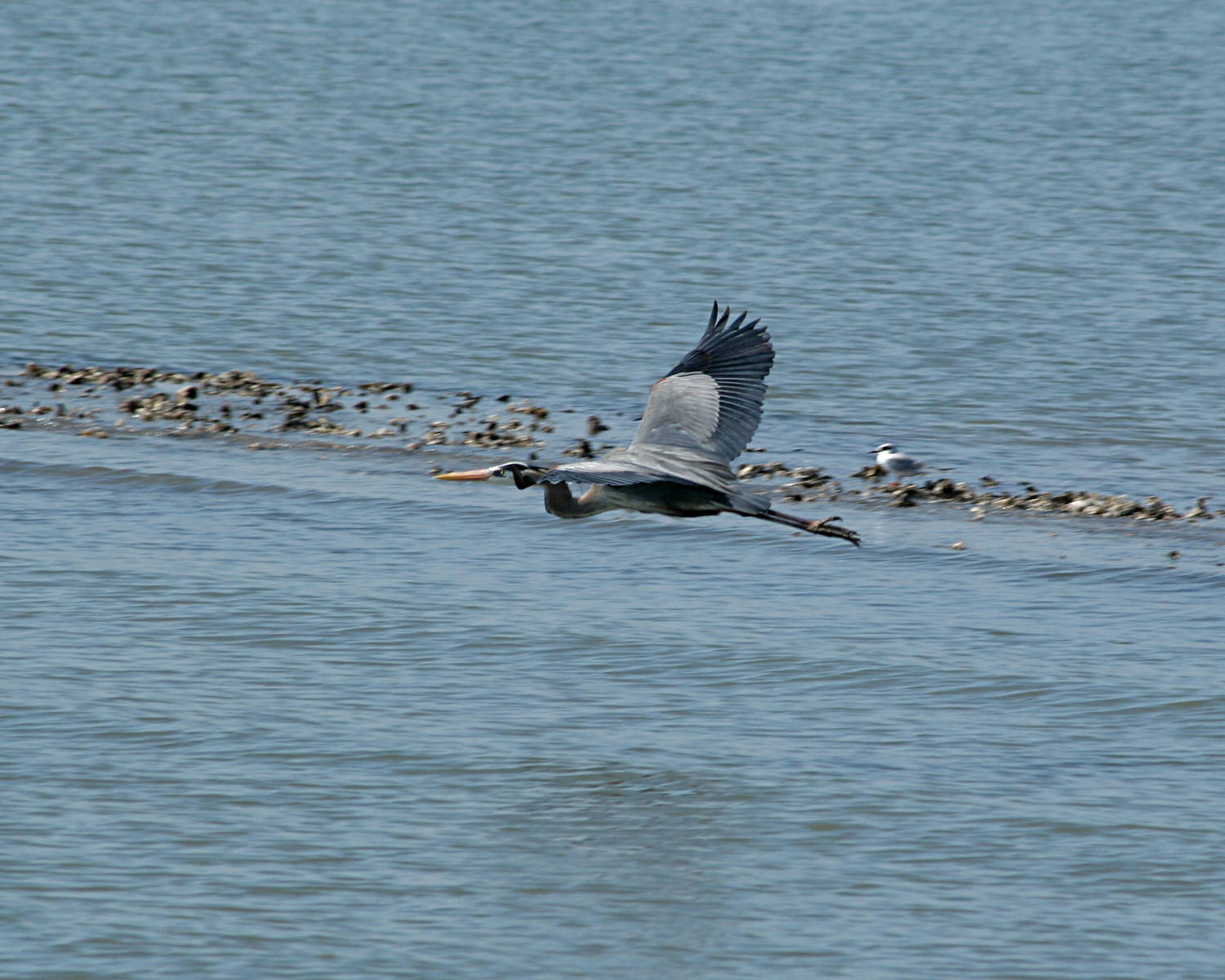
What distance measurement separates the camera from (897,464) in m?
16.5

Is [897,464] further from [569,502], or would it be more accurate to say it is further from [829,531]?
[569,502]

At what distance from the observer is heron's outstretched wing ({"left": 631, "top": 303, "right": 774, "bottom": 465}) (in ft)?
36.0

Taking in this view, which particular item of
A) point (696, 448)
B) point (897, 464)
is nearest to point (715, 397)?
point (696, 448)

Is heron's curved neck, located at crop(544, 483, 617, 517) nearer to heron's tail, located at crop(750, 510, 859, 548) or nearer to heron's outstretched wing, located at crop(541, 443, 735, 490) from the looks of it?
heron's outstretched wing, located at crop(541, 443, 735, 490)

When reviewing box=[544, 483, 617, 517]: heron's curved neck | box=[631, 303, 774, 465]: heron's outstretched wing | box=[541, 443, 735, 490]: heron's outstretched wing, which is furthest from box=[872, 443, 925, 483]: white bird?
box=[544, 483, 617, 517]: heron's curved neck

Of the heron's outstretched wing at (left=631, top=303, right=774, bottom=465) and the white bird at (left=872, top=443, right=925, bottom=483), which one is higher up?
the heron's outstretched wing at (left=631, top=303, right=774, bottom=465)

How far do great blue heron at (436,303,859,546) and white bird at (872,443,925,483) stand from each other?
5.02m

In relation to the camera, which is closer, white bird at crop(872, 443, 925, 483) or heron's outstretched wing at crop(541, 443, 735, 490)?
heron's outstretched wing at crop(541, 443, 735, 490)

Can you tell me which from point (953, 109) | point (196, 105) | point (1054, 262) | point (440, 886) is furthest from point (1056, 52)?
point (440, 886)

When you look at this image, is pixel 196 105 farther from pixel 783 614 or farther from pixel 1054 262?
pixel 783 614

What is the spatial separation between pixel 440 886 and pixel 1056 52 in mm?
46346

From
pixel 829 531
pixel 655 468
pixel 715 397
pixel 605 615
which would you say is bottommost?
pixel 605 615

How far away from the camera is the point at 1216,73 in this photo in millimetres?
48344

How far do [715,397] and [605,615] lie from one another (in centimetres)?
249
